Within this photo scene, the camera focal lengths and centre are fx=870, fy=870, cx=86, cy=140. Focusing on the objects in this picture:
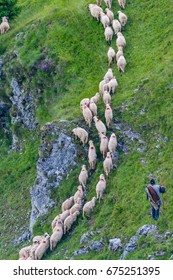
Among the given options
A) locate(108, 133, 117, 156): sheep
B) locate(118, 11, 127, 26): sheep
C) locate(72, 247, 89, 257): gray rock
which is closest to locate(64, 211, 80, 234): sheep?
locate(72, 247, 89, 257): gray rock

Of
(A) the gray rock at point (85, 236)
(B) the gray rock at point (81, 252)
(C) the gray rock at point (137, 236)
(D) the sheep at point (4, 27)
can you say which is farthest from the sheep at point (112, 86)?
(D) the sheep at point (4, 27)

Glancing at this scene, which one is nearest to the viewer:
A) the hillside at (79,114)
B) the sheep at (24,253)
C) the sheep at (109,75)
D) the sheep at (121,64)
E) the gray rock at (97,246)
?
the gray rock at (97,246)

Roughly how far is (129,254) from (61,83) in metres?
16.8

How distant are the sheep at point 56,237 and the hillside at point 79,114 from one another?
298 millimetres

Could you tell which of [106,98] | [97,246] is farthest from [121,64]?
[97,246]

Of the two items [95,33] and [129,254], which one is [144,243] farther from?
[95,33]

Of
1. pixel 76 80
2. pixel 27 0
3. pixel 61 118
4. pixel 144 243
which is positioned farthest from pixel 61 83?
pixel 144 243

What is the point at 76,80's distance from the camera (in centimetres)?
4962

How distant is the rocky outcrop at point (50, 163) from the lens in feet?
145

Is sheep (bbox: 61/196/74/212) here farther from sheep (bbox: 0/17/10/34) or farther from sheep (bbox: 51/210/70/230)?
sheep (bbox: 0/17/10/34)

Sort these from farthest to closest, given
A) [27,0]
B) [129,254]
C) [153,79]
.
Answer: [27,0], [153,79], [129,254]

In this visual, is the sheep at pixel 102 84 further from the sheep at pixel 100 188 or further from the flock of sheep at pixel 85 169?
the sheep at pixel 100 188

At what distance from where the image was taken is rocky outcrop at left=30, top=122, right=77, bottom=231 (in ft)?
145

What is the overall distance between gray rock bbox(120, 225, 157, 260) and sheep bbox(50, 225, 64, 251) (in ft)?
16.1
